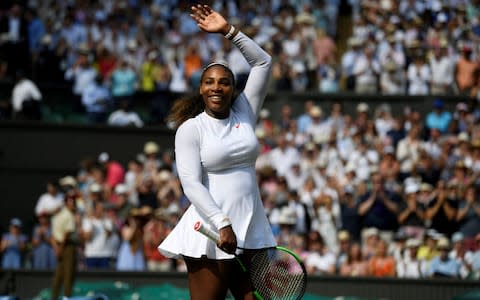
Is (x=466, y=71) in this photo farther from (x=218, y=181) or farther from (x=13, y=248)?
(x=218, y=181)

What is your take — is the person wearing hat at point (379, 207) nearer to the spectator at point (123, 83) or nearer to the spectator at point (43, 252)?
the spectator at point (43, 252)

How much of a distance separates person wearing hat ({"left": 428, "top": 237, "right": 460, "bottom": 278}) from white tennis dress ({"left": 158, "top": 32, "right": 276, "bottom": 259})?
8.29 m

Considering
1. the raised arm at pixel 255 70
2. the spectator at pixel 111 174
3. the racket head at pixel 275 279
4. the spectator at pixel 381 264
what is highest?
the raised arm at pixel 255 70

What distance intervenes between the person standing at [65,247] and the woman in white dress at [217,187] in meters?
7.62

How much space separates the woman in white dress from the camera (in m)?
6.25

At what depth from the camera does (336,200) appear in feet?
53.6

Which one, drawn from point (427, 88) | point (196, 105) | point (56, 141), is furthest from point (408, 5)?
point (196, 105)

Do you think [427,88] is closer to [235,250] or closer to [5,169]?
[5,169]

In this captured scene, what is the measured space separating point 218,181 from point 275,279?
0.59 meters

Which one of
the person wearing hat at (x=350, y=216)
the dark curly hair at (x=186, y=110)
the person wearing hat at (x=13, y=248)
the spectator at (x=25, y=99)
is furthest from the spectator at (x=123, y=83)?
the dark curly hair at (x=186, y=110)

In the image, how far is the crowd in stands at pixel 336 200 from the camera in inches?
588

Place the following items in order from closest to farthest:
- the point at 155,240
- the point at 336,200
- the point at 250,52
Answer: the point at 250,52, the point at 155,240, the point at 336,200

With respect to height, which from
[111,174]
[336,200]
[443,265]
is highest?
[111,174]

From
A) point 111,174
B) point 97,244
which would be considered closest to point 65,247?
point 97,244
